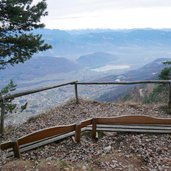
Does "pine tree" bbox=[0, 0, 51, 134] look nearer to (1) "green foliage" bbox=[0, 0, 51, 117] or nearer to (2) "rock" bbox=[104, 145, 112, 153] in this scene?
(1) "green foliage" bbox=[0, 0, 51, 117]

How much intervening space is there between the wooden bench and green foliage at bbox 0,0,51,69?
6.55 m

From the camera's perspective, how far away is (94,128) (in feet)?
21.8

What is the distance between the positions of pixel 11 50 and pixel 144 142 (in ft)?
25.9

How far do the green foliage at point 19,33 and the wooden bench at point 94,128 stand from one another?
21.5 ft

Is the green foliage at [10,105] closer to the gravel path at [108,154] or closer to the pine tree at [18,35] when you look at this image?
the pine tree at [18,35]

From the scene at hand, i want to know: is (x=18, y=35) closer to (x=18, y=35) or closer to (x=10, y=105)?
(x=18, y=35)

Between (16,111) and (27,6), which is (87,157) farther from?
(27,6)

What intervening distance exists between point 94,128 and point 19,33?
24.8 feet

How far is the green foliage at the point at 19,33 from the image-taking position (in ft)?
39.3

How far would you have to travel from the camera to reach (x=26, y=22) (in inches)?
502

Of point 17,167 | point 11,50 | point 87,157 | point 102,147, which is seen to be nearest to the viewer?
point 17,167

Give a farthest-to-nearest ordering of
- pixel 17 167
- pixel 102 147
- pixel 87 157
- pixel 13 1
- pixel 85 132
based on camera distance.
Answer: pixel 13 1 → pixel 85 132 → pixel 102 147 → pixel 87 157 → pixel 17 167

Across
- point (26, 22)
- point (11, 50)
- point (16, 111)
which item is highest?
point (26, 22)

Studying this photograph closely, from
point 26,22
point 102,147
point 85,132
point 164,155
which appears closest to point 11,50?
point 26,22
